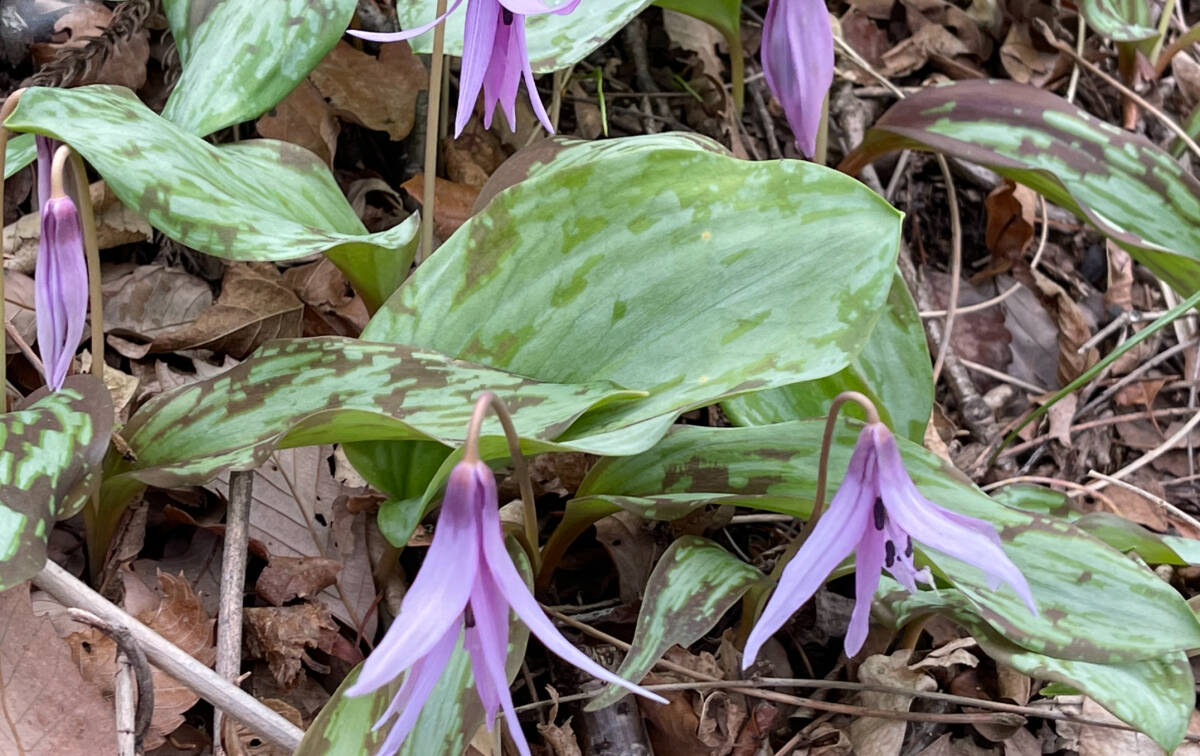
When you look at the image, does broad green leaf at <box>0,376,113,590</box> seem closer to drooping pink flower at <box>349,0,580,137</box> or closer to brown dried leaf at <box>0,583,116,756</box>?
brown dried leaf at <box>0,583,116,756</box>

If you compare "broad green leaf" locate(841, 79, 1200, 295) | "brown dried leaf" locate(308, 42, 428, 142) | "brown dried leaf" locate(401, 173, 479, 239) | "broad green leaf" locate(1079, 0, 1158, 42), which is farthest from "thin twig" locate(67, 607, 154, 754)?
"broad green leaf" locate(1079, 0, 1158, 42)

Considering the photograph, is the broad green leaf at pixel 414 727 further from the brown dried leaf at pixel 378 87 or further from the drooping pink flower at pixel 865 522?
the brown dried leaf at pixel 378 87

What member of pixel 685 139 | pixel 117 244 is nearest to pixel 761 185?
pixel 685 139

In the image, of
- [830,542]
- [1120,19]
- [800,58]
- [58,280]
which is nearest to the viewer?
[830,542]

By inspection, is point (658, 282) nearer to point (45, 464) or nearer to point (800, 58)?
point (800, 58)

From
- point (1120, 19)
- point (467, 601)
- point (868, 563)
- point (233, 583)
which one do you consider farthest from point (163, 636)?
point (1120, 19)

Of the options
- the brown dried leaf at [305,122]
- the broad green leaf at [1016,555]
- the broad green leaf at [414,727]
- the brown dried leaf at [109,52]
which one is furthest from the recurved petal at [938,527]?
the brown dried leaf at [109,52]
